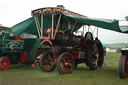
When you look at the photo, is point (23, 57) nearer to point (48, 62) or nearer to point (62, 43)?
point (48, 62)

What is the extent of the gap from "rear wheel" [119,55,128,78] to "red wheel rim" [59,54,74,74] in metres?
1.79

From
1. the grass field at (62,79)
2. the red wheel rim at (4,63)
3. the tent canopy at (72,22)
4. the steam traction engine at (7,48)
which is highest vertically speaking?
the tent canopy at (72,22)

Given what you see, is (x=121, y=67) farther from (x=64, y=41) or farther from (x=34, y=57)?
(x=34, y=57)

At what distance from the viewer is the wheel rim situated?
21.4 feet

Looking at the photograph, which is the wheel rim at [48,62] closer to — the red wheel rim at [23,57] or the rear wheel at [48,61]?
the rear wheel at [48,61]

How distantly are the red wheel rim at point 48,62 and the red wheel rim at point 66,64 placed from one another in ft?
2.51

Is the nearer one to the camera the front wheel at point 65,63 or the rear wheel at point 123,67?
the rear wheel at point 123,67

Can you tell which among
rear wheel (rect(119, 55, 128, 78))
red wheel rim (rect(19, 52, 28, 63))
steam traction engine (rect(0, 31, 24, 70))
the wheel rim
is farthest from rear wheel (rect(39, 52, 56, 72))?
rear wheel (rect(119, 55, 128, 78))

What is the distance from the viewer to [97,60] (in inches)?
303

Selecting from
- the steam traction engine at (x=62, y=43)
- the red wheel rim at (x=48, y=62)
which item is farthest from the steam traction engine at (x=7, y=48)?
the red wheel rim at (x=48, y=62)

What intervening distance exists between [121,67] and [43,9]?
3.31 metres

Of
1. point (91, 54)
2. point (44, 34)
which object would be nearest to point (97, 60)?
point (91, 54)

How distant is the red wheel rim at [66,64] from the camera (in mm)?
5755

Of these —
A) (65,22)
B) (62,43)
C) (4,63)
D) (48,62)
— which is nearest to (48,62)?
(48,62)
